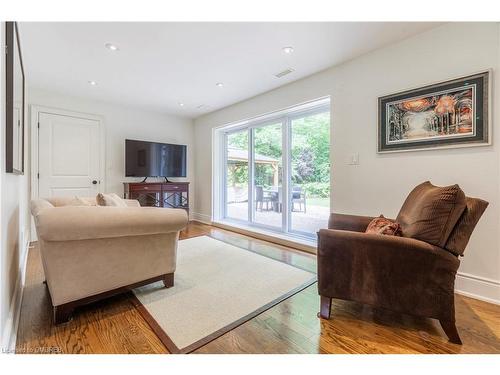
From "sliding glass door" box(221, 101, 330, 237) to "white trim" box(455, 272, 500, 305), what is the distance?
1.50m

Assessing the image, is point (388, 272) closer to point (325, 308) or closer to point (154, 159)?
point (325, 308)

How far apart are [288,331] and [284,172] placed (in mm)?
2440

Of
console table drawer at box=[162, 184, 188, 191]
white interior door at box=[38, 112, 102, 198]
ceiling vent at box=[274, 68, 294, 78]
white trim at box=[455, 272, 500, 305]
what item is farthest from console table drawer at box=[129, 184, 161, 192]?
white trim at box=[455, 272, 500, 305]

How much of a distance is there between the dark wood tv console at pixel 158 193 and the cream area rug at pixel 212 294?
6.08 feet

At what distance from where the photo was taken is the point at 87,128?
399 cm

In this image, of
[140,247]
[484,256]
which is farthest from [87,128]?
[484,256]

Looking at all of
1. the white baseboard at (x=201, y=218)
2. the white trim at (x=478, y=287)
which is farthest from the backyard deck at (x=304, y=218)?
the white trim at (x=478, y=287)

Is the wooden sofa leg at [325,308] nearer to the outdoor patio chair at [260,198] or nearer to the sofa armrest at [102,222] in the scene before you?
the sofa armrest at [102,222]

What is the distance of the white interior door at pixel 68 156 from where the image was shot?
3.62m

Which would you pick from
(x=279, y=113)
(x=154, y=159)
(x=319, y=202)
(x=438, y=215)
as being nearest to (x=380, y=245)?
(x=438, y=215)

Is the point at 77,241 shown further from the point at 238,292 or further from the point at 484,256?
the point at 484,256

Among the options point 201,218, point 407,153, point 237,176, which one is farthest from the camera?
point 201,218

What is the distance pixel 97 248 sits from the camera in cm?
154
